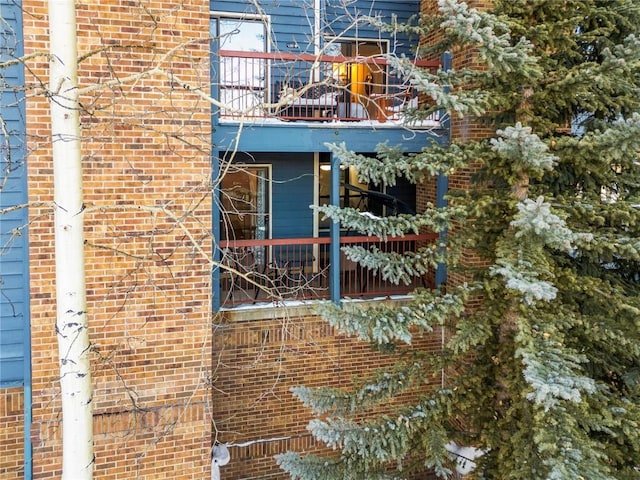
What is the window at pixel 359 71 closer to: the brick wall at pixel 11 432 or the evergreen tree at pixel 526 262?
the evergreen tree at pixel 526 262

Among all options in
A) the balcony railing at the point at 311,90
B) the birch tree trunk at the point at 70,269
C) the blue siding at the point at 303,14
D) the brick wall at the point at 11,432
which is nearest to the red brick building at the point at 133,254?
the brick wall at the point at 11,432

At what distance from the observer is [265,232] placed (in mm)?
9359

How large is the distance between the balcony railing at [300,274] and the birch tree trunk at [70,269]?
2.82 m

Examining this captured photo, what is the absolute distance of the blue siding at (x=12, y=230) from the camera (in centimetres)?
517

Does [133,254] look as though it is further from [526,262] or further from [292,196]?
[292,196]

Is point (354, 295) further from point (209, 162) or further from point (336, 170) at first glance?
point (209, 162)

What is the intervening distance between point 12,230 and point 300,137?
3657 mm

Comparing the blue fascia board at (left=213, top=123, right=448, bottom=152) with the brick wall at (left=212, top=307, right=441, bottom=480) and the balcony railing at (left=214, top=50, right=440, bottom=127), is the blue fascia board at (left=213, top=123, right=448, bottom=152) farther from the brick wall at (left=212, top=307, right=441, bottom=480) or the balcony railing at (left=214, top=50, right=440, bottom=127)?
the brick wall at (left=212, top=307, right=441, bottom=480)

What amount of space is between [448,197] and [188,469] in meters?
4.32

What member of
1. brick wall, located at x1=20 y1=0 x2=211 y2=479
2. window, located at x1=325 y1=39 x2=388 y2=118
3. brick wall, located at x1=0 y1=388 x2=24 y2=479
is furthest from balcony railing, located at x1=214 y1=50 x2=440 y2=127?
brick wall, located at x1=0 y1=388 x2=24 y2=479

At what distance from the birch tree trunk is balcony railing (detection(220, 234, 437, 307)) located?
2820 mm

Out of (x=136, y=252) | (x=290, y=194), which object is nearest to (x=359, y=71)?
(x=290, y=194)

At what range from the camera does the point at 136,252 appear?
17.5 feet

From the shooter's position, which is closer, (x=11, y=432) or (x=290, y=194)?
(x=11, y=432)
